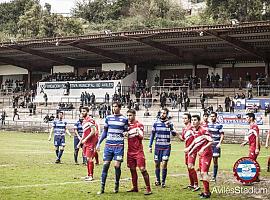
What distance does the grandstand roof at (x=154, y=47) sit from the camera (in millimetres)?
43059

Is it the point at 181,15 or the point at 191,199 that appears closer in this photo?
the point at 191,199

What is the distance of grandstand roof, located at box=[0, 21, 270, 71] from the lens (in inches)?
1695

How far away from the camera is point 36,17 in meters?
93.4

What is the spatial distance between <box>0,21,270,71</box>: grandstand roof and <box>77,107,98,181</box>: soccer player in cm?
2655

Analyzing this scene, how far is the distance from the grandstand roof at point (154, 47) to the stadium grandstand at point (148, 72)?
0.23 ft

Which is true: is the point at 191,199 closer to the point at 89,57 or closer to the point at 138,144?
the point at 138,144

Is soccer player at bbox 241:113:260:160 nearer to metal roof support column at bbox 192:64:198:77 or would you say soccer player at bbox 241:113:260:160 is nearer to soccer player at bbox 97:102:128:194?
soccer player at bbox 97:102:128:194

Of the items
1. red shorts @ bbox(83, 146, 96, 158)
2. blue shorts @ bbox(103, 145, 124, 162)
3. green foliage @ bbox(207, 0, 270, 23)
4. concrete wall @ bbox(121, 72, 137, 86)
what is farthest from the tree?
blue shorts @ bbox(103, 145, 124, 162)

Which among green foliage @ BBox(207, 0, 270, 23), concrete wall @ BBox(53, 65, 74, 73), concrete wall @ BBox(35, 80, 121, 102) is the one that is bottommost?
concrete wall @ BBox(35, 80, 121, 102)

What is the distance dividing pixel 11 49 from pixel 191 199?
48.9m

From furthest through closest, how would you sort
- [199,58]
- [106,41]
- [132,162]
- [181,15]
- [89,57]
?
[181,15], [89,57], [199,58], [106,41], [132,162]

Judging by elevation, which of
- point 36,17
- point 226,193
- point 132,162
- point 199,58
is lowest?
point 226,193

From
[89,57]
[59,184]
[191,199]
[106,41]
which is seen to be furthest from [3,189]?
[89,57]

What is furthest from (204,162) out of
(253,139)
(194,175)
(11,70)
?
(11,70)
